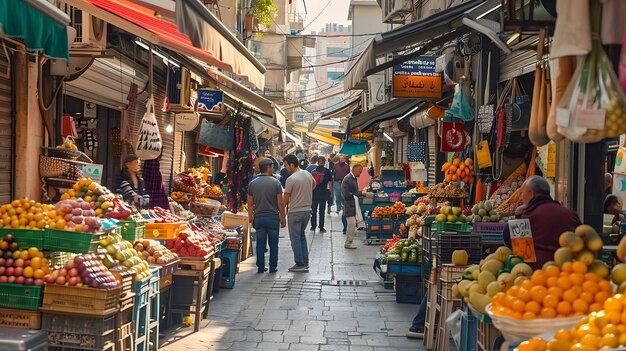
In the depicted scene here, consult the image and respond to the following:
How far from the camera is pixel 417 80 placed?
14.5 metres

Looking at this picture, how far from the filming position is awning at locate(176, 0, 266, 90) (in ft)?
20.5

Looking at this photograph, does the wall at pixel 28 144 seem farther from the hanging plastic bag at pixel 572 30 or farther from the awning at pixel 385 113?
the awning at pixel 385 113

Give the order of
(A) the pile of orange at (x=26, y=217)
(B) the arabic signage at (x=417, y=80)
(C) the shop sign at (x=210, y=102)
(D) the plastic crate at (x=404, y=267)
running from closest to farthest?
(A) the pile of orange at (x=26, y=217)
(D) the plastic crate at (x=404, y=267)
(B) the arabic signage at (x=417, y=80)
(C) the shop sign at (x=210, y=102)

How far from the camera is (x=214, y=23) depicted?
6934 mm

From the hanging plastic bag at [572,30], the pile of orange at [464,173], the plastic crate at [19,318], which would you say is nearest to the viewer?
the hanging plastic bag at [572,30]

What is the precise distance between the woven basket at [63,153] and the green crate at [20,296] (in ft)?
9.42

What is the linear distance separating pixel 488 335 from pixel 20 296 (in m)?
Result: 3.78

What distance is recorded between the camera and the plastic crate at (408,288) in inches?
469

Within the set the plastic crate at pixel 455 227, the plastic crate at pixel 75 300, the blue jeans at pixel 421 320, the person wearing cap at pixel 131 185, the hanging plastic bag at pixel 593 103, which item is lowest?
the blue jeans at pixel 421 320

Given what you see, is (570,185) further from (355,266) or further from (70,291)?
(355,266)

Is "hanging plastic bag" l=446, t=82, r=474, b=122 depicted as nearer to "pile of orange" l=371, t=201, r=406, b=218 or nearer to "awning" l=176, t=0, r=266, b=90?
"awning" l=176, t=0, r=266, b=90

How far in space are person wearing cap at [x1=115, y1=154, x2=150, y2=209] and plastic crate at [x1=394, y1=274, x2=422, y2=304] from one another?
399 cm

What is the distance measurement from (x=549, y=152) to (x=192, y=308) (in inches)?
202

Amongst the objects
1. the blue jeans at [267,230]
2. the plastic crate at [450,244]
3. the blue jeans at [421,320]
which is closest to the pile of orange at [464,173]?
the blue jeans at [267,230]
